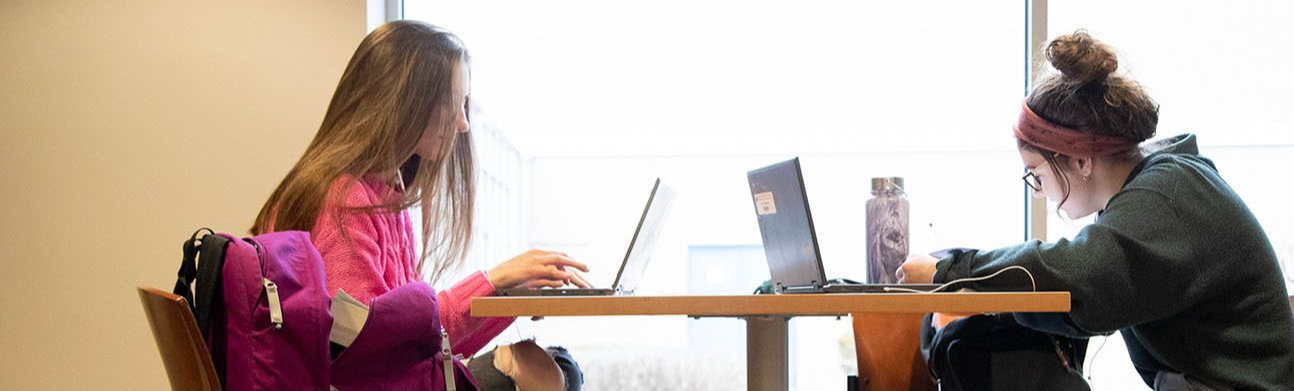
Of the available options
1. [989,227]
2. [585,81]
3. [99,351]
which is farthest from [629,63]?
[99,351]

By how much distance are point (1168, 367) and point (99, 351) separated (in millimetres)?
2293

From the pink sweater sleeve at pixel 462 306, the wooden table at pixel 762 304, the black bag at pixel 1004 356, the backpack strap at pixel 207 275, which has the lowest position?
the black bag at pixel 1004 356

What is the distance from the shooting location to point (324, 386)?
1555mm

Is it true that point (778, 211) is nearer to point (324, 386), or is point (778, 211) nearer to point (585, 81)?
point (324, 386)

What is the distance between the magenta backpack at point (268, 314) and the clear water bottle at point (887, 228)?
0.74 metres

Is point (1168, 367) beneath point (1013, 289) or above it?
beneath

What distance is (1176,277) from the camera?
5.59ft

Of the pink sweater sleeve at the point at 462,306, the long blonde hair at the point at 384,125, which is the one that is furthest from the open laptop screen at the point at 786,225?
the long blonde hair at the point at 384,125

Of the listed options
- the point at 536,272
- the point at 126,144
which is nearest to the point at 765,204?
the point at 536,272

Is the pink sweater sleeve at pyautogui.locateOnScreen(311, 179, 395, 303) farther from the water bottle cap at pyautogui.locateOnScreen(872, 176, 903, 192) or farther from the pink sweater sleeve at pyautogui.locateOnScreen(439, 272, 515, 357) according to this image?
the water bottle cap at pyautogui.locateOnScreen(872, 176, 903, 192)

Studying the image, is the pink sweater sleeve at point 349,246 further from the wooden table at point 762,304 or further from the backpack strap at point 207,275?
the wooden table at point 762,304

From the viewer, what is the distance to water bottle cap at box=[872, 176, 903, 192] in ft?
6.13

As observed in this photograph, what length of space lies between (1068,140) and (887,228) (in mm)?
342

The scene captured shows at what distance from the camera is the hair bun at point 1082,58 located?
6.17 ft
